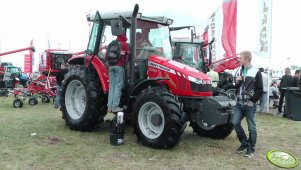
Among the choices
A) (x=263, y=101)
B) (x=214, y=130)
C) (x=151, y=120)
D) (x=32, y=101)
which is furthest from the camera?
(x=32, y=101)

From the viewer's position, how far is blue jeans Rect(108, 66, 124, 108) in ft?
21.4

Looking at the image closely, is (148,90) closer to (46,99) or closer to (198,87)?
(198,87)

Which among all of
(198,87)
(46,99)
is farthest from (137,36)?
(46,99)

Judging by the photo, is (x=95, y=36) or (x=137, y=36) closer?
(x=137, y=36)

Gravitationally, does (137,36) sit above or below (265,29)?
below

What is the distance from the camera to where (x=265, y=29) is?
1266 centimetres

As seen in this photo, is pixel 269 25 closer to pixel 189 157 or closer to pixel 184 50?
pixel 184 50

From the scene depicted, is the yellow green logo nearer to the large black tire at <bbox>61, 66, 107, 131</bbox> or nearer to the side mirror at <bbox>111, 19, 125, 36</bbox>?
the side mirror at <bbox>111, 19, 125, 36</bbox>

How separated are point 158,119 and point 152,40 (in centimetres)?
181

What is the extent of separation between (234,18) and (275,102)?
13.0 feet

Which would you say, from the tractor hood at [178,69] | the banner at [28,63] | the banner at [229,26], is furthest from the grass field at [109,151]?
the banner at [28,63]

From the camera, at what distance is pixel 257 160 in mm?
5547

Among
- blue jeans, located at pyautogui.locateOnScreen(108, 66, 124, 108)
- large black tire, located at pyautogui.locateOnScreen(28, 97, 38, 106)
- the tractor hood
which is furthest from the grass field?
large black tire, located at pyautogui.locateOnScreen(28, 97, 38, 106)

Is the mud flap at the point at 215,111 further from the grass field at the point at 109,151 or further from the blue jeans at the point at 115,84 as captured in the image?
the blue jeans at the point at 115,84
